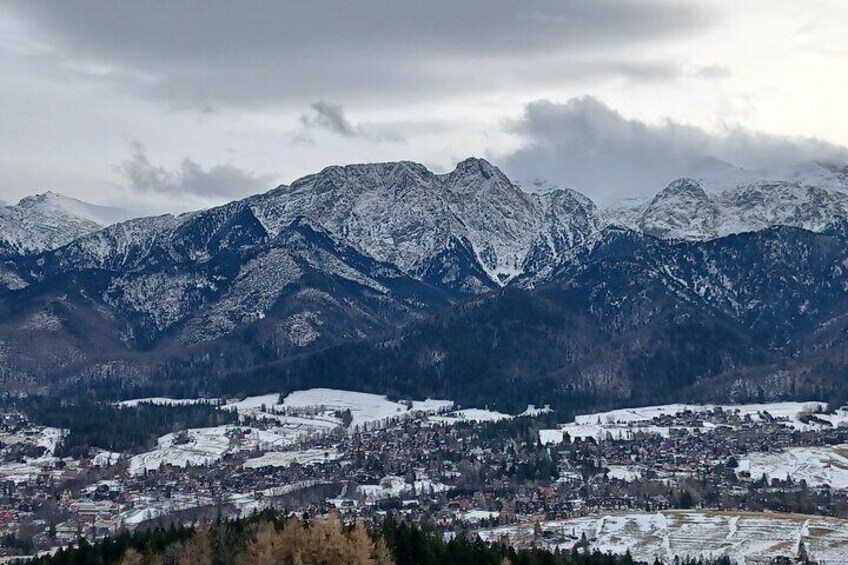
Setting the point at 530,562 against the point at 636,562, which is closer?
the point at 530,562

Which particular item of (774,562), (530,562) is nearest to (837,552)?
(774,562)

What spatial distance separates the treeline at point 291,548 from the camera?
120 m

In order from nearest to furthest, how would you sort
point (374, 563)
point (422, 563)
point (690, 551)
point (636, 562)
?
point (374, 563) → point (422, 563) → point (636, 562) → point (690, 551)

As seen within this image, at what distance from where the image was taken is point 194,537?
14125cm

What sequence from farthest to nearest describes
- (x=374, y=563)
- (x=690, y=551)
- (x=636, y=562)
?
(x=690, y=551)
(x=636, y=562)
(x=374, y=563)

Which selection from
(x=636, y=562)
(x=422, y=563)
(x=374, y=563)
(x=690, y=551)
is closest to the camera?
(x=374, y=563)

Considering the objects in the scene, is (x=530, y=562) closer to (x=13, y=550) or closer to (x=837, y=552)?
(x=837, y=552)

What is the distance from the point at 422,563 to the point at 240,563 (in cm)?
1970

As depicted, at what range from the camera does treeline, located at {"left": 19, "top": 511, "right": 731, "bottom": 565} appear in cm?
11950

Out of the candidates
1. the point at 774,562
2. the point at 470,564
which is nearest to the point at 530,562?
the point at 470,564

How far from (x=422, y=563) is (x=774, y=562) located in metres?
67.1

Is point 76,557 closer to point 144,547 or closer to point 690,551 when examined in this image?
point 144,547

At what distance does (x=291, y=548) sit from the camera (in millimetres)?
120875

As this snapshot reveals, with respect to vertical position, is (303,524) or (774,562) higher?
(303,524)
